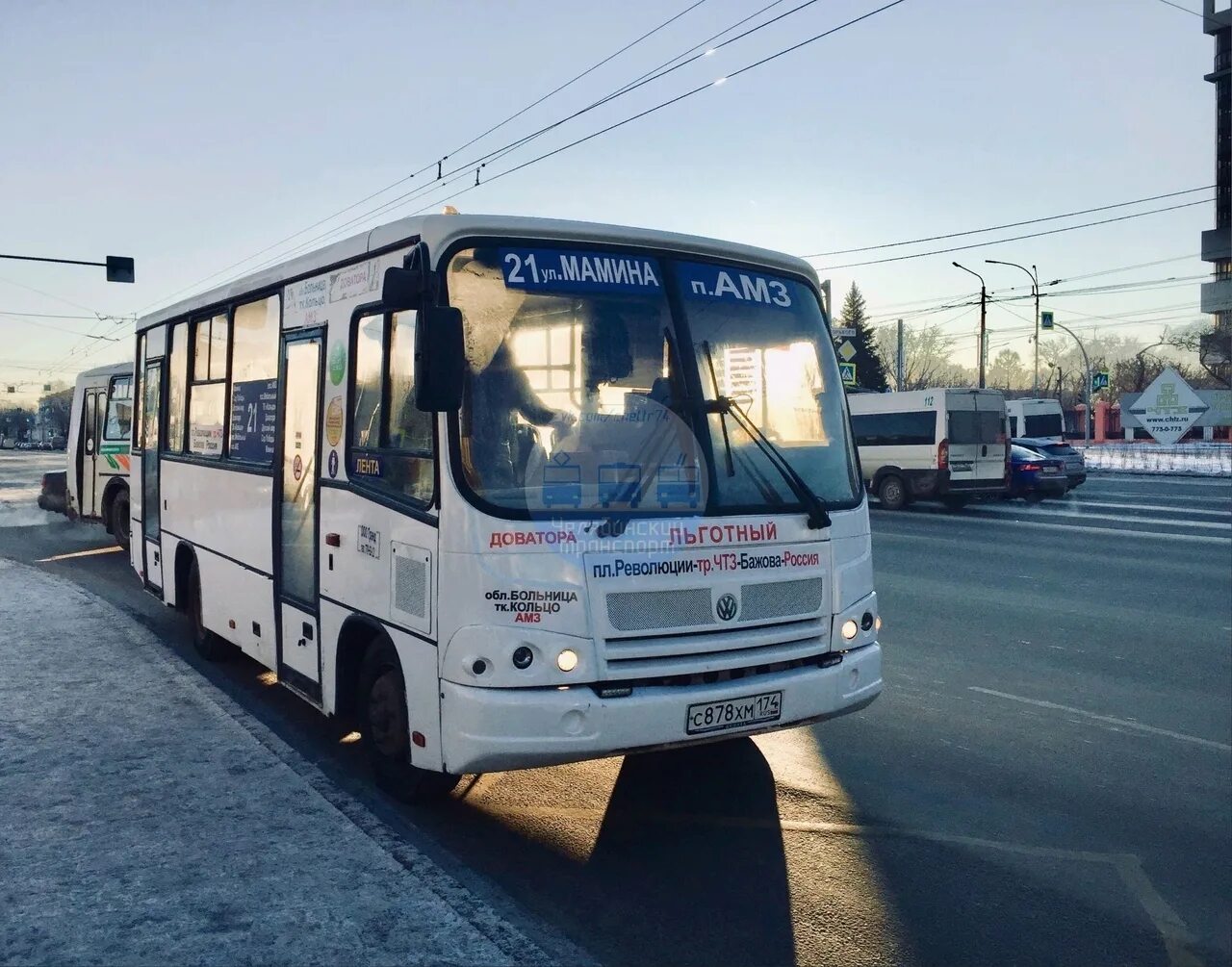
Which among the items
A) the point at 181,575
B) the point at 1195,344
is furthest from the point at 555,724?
the point at 1195,344

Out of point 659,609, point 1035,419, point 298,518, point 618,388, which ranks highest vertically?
point 1035,419

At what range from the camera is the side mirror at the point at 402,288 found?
4.62 m

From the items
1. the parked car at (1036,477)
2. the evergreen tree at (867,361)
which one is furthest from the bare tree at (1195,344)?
the parked car at (1036,477)

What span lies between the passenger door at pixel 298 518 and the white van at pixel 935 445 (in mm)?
18686

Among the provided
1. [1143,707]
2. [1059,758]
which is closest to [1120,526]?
[1143,707]

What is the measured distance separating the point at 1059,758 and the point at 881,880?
7.20ft

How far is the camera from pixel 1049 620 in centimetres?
1042

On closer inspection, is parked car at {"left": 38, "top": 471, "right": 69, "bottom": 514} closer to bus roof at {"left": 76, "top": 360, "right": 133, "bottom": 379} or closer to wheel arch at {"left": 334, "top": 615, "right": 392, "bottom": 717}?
bus roof at {"left": 76, "top": 360, "right": 133, "bottom": 379}

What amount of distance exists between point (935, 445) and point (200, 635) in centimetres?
1874

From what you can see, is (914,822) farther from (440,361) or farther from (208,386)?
(208,386)

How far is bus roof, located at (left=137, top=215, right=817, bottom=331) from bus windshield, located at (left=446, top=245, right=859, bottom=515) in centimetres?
8

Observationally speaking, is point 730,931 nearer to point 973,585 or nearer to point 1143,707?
point 1143,707

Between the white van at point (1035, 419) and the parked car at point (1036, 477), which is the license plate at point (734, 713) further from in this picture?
the white van at point (1035, 419)

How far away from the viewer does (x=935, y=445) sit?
24.2m
